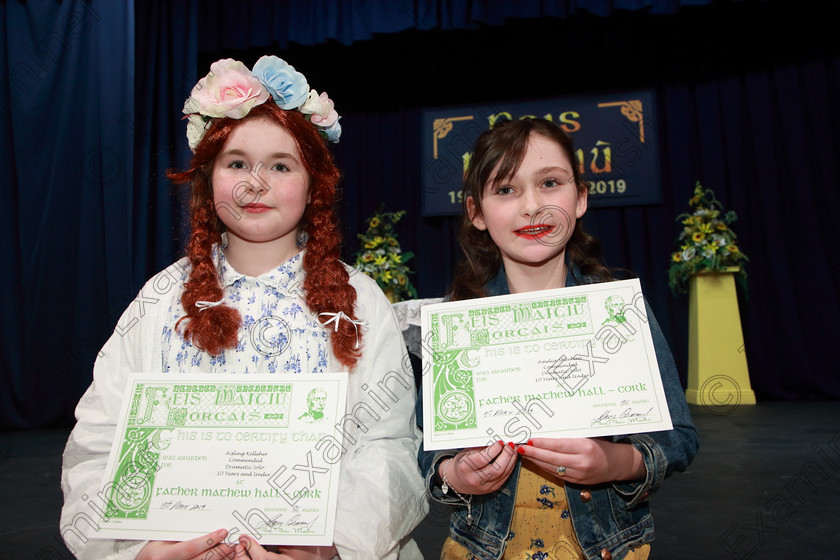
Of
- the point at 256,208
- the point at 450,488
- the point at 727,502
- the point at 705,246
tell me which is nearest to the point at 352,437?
the point at 450,488

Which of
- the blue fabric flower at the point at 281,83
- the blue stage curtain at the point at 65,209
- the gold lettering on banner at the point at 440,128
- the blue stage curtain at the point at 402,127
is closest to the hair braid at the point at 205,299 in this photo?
the blue fabric flower at the point at 281,83

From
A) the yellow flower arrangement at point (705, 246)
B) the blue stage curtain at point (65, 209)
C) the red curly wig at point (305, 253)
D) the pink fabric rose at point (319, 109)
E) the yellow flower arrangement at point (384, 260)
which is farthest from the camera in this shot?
the yellow flower arrangement at point (384, 260)

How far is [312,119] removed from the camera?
121 cm

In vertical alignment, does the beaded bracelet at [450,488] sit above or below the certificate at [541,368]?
below

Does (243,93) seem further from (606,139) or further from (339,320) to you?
(606,139)

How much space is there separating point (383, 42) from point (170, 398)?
17.5 feet

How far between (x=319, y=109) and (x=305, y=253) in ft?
0.98

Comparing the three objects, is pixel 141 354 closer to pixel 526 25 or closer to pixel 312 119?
pixel 312 119

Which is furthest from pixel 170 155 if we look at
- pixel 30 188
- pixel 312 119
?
pixel 312 119

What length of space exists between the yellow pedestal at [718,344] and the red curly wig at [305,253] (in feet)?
14.4

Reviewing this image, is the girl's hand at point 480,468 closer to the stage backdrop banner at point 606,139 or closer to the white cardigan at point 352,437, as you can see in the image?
the white cardigan at point 352,437

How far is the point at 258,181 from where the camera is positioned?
1076mm

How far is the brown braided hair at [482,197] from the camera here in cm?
114

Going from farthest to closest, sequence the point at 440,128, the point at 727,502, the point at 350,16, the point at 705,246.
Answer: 1. the point at 440,128
2. the point at 350,16
3. the point at 705,246
4. the point at 727,502
